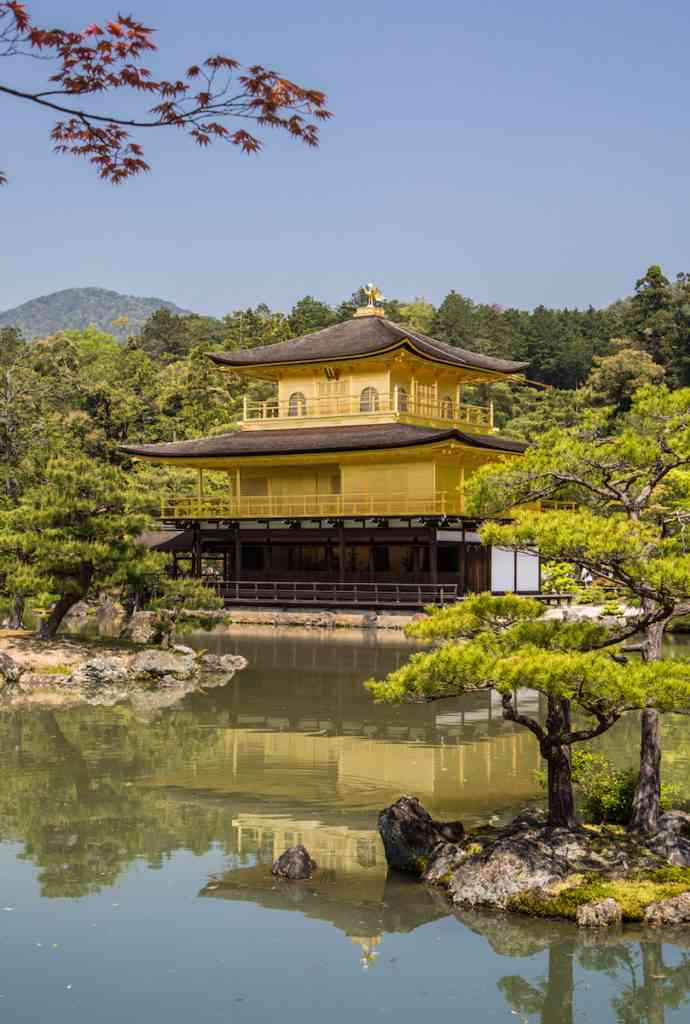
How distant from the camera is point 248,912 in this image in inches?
364

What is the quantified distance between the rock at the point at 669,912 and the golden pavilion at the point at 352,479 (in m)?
24.4

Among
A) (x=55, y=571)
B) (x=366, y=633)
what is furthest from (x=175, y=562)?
(x=55, y=571)

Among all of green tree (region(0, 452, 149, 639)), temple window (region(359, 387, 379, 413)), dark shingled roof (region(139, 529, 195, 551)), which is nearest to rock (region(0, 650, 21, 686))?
green tree (region(0, 452, 149, 639))

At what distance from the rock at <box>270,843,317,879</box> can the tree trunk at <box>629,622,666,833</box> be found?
278 centimetres

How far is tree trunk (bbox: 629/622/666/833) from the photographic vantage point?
33.5 ft

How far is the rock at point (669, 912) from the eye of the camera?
873cm

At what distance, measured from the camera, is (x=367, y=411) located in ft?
128

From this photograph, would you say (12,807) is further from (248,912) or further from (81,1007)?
(81,1007)

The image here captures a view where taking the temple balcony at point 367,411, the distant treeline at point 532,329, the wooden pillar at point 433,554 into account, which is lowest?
the wooden pillar at point 433,554

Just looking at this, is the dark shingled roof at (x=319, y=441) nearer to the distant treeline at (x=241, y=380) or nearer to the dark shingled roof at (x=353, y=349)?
the dark shingled roof at (x=353, y=349)

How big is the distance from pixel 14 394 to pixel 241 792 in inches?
1058

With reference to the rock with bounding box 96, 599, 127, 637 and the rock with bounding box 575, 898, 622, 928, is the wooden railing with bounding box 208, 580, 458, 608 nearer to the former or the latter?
the rock with bounding box 96, 599, 127, 637

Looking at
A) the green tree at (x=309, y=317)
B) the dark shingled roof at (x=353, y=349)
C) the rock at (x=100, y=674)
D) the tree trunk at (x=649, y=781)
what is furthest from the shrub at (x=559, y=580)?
the green tree at (x=309, y=317)

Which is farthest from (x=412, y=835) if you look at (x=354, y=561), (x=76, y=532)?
(x=354, y=561)
